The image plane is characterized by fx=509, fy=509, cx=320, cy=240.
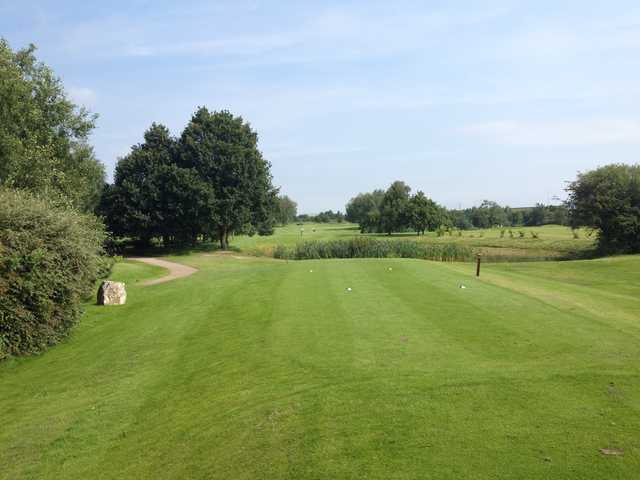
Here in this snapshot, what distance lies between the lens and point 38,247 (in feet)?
46.5

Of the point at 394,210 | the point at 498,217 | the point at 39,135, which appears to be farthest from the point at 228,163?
the point at 498,217

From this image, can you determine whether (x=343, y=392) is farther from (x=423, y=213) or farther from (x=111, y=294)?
(x=423, y=213)

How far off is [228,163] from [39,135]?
21.7m

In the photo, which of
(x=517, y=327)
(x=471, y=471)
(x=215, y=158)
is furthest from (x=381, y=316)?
(x=215, y=158)

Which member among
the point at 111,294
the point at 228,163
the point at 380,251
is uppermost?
the point at 228,163

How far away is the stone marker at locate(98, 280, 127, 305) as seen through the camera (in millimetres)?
19672

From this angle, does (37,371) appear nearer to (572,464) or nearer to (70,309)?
(70,309)

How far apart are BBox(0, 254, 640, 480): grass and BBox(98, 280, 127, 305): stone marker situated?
3075 millimetres

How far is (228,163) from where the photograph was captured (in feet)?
157

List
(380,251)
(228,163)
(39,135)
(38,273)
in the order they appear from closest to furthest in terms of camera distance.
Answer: (38,273), (39,135), (380,251), (228,163)

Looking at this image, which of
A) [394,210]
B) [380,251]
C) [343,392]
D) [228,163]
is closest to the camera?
[343,392]

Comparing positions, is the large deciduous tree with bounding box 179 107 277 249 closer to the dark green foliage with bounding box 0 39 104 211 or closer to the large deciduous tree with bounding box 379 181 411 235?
the dark green foliage with bounding box 0 39 104 211

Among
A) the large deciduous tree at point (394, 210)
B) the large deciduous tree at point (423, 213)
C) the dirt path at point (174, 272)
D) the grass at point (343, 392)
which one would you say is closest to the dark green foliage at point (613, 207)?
the grass at point (343, 392)

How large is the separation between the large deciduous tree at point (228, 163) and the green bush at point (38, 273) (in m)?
31.6
